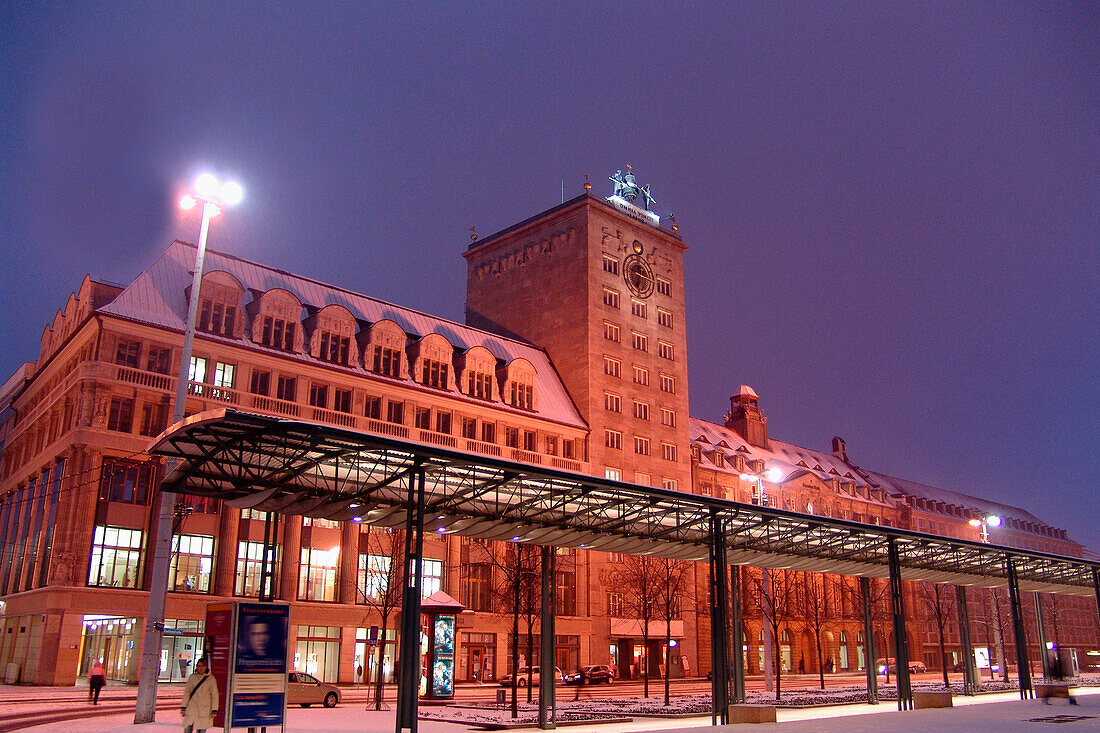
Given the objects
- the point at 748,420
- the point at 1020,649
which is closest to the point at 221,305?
the point at 1020,649

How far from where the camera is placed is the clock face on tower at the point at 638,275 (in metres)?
88.8

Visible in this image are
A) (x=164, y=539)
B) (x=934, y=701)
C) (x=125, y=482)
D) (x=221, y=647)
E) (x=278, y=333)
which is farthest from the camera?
(x=278, y=333)

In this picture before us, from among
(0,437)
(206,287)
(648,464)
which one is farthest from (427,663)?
(0,437)

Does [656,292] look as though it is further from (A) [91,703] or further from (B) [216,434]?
(B) [216,434]

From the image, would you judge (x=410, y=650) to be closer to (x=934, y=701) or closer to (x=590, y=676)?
(x=934, y=701)

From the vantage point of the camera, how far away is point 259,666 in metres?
21.5

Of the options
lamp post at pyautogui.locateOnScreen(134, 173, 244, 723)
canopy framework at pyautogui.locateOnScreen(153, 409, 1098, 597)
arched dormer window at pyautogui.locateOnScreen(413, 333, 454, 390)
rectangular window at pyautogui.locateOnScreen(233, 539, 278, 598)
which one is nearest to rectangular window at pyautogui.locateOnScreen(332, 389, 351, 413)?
arched dormer window at pyautogui.locateOnScreen(413, 333, 454, 390)

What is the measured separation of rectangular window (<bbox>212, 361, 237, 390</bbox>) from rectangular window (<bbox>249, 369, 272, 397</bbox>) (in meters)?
1.35

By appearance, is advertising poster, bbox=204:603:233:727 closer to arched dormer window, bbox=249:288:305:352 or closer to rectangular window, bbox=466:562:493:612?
arched dormer window, bbox=249:288:305:352

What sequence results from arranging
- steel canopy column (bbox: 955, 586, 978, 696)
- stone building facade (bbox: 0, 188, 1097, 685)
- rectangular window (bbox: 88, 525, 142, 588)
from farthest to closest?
stone building facade (bbox: 0, 188, 1097, 685) < rectangular window (bbox: 88, 525, 142, 588) < steel canopy column (bbox: 955, 586, 978, 696)

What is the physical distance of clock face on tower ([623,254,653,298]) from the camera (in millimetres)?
88750

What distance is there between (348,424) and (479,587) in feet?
53.7

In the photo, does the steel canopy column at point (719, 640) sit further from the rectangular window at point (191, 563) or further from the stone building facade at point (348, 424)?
the rectangular window at point (191, 563)

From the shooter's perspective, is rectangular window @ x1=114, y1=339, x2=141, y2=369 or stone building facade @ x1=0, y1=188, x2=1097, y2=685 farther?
rectangular window @ x1=114, y1=339, x2=141, y2=369
